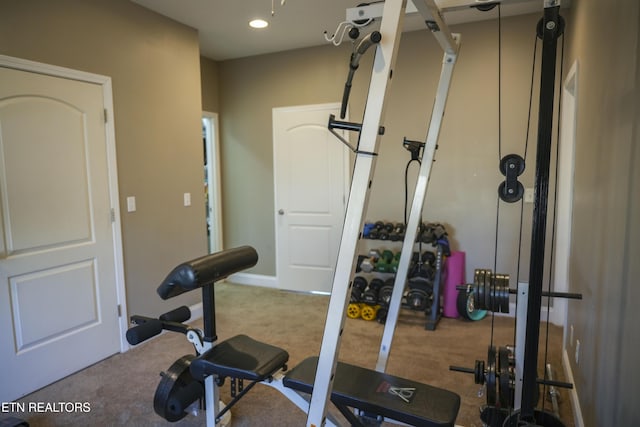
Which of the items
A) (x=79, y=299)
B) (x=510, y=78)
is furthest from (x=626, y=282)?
(x=79, y=299)

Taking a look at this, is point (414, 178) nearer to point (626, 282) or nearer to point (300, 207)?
point (300, 207)

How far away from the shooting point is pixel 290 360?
2891mm

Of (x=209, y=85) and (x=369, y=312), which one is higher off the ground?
(x=209, y=85)

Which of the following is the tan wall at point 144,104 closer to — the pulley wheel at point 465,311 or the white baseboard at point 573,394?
the pulley wheel at point 465,311

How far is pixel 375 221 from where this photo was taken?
4.14 meters

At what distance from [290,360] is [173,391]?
43.5 inches

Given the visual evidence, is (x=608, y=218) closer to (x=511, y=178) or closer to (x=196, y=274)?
(x=511, y=178)

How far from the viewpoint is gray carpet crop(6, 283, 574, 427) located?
7.44 ft

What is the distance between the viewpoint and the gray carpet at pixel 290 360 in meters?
2.27

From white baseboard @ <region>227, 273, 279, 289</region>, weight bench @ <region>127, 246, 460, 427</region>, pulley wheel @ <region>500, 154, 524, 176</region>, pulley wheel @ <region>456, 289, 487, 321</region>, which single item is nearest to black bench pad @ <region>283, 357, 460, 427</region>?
Result: weight bench @ <region>127, 246, 460, 427</region>

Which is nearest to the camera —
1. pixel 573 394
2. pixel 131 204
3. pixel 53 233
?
pixel 573 394

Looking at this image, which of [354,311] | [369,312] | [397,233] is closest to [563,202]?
[397,233]

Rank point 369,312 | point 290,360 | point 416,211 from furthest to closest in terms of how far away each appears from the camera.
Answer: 1. point 369,312
2. point 290,360
3. point 416,211

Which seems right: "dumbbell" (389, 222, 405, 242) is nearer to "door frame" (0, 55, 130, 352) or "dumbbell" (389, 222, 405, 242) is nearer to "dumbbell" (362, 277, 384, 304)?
"dumbbell" (362, 277, 384, 304)
